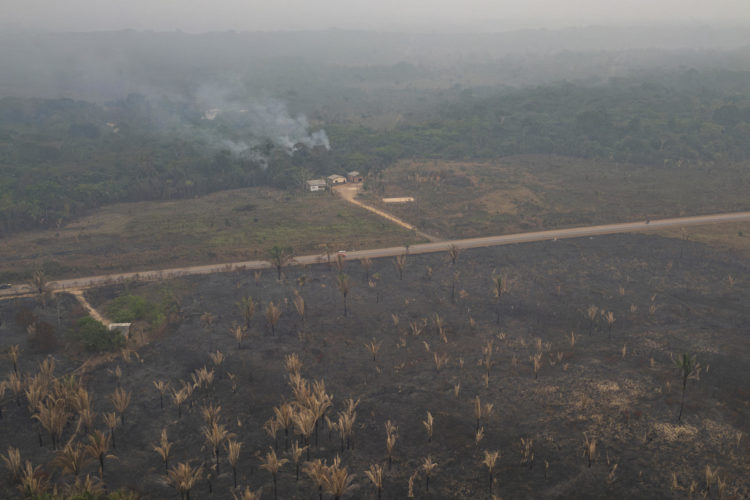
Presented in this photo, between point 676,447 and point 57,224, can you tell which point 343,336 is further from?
point 57,224

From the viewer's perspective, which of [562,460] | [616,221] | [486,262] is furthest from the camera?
[616,221]

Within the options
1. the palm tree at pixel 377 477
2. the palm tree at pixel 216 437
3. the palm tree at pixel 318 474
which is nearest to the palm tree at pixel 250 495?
the palm tree at pixel 318 474

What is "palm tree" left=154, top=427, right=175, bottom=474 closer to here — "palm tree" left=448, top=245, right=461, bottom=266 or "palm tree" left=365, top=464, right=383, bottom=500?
"palm tree" left=365, top=464, right=383, bottom=500

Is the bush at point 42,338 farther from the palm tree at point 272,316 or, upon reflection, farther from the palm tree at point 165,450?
the palm tree at point 165,450

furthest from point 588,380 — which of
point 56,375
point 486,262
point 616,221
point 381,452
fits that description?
point 616,221

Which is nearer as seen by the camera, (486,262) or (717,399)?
(717,399)

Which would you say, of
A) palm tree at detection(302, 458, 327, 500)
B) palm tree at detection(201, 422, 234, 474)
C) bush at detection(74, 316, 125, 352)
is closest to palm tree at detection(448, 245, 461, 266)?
bush at detection(74, 316, 125, 352)
